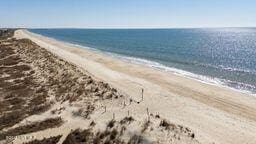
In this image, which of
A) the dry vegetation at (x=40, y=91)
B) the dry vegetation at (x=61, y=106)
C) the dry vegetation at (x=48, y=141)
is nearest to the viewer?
the dry vegetation at (x=61, y=106)

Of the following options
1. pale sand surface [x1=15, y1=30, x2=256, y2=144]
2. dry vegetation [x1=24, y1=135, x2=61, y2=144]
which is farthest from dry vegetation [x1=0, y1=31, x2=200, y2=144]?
pale sand surface [x1=15, y1=30, x2=256, y2=144]

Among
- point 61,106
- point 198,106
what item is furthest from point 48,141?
point 198,106

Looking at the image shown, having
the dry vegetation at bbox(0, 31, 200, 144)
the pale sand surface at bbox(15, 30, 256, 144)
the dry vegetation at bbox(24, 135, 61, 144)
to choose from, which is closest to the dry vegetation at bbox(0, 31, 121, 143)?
the dry vegetation at bbox(0, 31, 200, 144)

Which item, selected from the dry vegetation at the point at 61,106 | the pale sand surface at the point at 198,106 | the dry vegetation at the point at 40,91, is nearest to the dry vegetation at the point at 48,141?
the dry vegetation at the point at 61,106

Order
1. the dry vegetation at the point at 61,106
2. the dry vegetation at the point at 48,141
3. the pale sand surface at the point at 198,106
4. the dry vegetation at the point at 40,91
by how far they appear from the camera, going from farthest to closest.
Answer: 1. the dry vegetation at the point at 40,91
2. the pale sand surface at the point at 198,106
3. the dry vegetation at the point at 48,141
4. the dry vegetation at the point at 61,106

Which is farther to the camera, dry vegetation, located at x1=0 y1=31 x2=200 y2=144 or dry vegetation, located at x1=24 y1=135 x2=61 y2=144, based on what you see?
dry vegetation, located at x1=24 y1=135 x2=61 y2=144

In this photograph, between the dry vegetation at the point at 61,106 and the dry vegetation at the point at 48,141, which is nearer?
the dry vegetation at the point at 61,106

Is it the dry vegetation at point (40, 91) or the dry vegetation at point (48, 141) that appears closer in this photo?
the dry vegetation at point (48, 141)

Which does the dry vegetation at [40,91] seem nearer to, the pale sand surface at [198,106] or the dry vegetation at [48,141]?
the dry vegetation at [48,141]

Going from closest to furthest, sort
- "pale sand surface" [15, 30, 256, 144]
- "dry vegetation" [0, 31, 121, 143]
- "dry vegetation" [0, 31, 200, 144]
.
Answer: "dry vegetation" [0, 31, 200, 144]
"pale sand surface" [15, 30, 256, 144]
"dry vegetation" [0, 31, 121, 143]

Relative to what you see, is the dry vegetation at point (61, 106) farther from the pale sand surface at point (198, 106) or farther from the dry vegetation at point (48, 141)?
the pale sand surface at point (198, 106)

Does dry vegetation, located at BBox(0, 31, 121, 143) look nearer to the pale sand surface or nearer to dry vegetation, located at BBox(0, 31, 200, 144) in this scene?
dry vegetation, located at BBox(0, 31, 200, 144)

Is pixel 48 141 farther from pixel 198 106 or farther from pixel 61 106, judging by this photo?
pixel 198 106

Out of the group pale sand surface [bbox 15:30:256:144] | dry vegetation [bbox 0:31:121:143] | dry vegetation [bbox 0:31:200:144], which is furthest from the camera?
dry vegetation [bbox 0:31:121:143]
